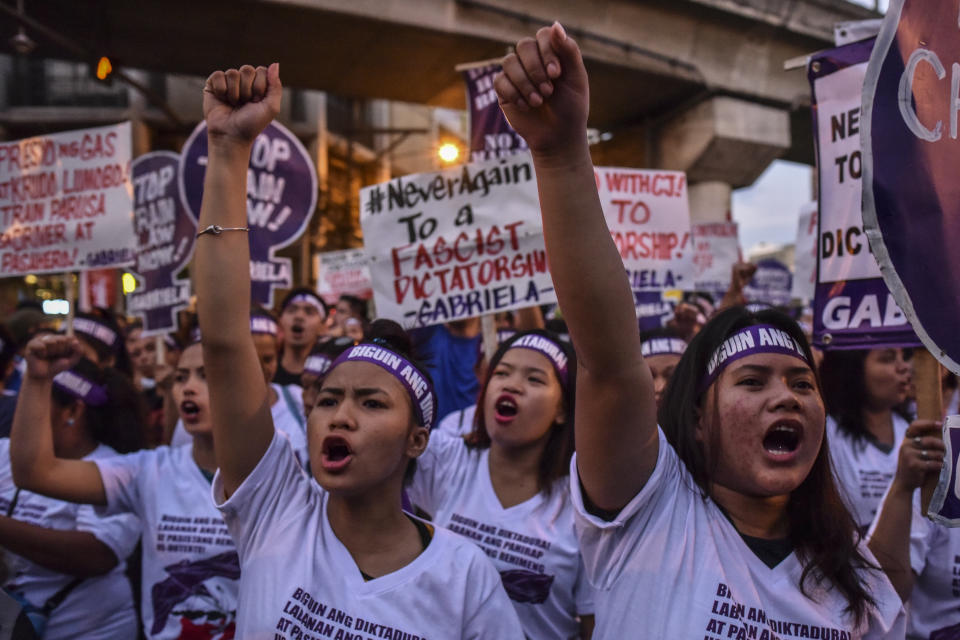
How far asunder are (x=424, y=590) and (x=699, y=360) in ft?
3.05

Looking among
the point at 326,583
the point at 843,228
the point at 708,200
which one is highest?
the point at 708,200

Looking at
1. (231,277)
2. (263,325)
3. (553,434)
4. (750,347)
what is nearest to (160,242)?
(263,325)

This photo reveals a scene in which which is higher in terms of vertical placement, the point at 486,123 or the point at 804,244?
the point at 486,123

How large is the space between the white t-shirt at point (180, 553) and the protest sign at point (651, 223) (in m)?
3.32

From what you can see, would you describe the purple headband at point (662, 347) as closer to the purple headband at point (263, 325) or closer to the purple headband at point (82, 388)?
the purple headband at point (263, 325)

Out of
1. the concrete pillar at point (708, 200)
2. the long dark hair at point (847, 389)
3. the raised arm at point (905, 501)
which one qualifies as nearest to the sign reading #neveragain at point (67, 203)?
the long dark hair at point (847, 389)

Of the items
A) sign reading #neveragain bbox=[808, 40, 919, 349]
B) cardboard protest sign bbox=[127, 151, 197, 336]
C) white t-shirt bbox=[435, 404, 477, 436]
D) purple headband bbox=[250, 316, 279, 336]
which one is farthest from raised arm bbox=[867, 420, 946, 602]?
cardboard protest sign bbox=[127, 151, 197, 336]

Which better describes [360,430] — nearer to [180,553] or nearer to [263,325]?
[180,553]

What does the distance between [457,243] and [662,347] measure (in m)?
1.23

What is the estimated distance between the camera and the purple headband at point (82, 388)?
305 cm

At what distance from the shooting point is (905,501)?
6.97ft

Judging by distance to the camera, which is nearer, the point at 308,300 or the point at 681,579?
the point at 681,579

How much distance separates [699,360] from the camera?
6.41ft

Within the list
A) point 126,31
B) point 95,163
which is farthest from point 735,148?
point 95,163
